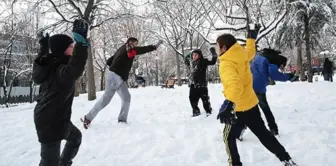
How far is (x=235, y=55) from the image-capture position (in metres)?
3.43

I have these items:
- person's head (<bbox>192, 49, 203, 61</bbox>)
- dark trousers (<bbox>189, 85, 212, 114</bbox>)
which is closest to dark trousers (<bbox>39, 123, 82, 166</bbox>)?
dark trousers (<bbox>189, 85, 212, 114</bbox>)

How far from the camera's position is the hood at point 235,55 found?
11.2ft

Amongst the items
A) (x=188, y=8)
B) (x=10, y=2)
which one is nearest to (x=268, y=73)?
(x=10, y=2)

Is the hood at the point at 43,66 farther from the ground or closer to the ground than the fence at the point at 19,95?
farther from the ground

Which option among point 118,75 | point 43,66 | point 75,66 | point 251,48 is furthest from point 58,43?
point 118,75

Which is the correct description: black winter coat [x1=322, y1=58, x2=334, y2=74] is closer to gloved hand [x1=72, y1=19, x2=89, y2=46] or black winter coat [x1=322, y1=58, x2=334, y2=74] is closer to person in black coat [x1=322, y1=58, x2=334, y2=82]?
person in black coat [x1=322, y1=58, x2=334, y2=82]

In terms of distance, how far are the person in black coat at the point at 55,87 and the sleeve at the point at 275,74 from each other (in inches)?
127

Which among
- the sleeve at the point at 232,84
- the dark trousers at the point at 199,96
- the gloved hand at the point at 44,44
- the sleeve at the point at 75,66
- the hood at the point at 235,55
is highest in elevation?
the gloved hand at the point at 44,44

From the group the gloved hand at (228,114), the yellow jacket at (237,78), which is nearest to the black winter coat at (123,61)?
the yellow jacket at (237,78)

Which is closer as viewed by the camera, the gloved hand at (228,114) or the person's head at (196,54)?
the gloved hand at (228,114)

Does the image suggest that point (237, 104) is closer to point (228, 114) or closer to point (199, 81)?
point (228, 114)

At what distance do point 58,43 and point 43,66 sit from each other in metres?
0.28

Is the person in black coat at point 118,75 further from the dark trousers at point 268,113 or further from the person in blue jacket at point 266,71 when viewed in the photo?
the dark trousers at point 268,113

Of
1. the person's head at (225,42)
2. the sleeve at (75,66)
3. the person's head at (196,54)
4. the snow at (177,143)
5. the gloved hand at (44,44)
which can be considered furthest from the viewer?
the person's head at (196,54)
